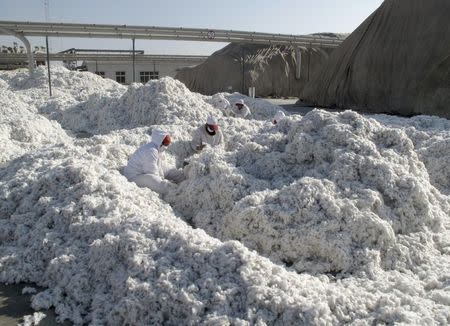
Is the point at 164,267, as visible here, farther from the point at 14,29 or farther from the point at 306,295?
the point at 14,29

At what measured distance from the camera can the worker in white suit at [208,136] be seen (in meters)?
7.14

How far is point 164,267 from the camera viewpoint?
326cm

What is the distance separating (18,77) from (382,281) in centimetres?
1810

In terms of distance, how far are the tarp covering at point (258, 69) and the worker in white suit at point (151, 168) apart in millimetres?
18318

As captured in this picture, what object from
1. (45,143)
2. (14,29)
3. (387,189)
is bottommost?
(45,143)

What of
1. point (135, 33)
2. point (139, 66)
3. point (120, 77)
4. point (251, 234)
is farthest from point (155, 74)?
point (251, 234)

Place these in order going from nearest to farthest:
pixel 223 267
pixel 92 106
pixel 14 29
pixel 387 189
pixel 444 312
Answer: pixel 444 312 → pixel 223 267 → pixel 387 189 → pixel 92 106 → pixel 14 29

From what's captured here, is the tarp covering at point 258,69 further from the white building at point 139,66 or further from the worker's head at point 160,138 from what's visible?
the worker's head at point 160,138

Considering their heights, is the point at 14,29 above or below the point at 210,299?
above

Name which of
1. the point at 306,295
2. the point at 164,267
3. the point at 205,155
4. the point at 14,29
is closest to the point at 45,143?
the point at 205,155

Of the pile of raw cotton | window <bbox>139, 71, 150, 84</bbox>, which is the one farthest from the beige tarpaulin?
window <bbox>139, 71, 150, 84</bbox>

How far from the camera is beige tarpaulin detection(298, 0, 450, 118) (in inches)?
494

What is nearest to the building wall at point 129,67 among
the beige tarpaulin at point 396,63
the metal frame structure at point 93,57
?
the metal frame structure at point 93,57

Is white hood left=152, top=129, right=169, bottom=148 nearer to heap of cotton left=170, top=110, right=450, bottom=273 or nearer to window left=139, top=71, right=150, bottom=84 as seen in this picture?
heap of cotton left=170, top=110, right=450, bottom=273
